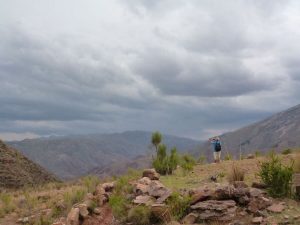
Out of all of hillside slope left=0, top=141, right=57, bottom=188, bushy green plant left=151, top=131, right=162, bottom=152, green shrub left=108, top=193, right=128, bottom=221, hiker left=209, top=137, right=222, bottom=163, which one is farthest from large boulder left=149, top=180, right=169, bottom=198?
hillside slope left=0, top=141, right=57, bottom=188

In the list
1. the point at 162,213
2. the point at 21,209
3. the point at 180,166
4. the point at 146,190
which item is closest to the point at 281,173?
the point at 162,213

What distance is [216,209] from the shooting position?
1324cm

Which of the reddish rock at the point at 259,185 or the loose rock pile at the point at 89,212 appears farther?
the loose rock pile at the point at 89,212

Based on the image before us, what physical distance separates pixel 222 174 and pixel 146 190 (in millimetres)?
3248

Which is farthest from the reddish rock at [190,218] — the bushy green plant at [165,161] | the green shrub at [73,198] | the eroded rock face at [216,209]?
the bushy green plant at [165,161]

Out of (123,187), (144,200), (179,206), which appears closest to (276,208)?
(179,206)

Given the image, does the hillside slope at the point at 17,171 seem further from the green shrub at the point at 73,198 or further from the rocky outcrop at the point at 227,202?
the rocky outcrop at the point at 227,202

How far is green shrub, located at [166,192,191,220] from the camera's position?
13.7m

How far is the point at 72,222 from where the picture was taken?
15844 millimetres

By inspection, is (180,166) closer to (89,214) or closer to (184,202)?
(89,214)

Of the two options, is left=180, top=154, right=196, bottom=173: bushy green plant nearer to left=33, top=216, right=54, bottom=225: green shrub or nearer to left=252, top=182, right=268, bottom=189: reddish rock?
left=33, top=216, right=54, bottom=225: green shrub

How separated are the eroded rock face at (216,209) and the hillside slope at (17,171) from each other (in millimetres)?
31099

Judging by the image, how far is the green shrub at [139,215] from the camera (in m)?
14.1

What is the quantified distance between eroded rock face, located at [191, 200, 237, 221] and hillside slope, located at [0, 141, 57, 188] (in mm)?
31099
